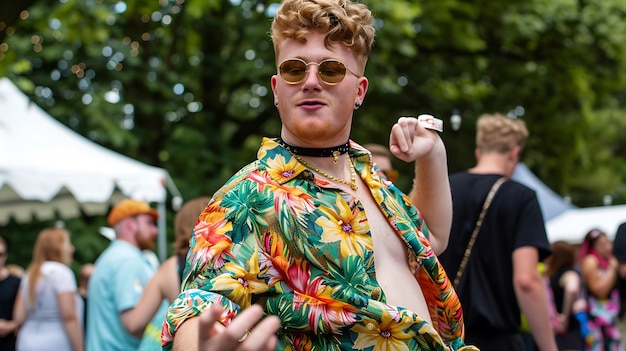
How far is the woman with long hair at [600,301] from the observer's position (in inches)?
358

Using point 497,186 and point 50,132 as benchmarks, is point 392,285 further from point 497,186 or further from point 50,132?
point 50,132

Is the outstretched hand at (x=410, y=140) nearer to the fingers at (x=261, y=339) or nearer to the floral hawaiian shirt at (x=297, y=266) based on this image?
the floral hawaiian shirt at (x=297, y=266)

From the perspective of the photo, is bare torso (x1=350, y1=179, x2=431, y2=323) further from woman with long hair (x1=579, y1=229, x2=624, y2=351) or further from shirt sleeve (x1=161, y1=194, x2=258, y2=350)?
woman with long hair (x1=579, y1=229, x2=624, y2=351)

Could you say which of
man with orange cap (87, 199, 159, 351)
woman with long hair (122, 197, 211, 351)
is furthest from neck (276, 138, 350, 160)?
man with orange cap (87, 199, 159, 351)

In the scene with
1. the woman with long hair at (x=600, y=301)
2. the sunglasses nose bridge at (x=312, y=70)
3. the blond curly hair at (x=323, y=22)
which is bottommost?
the woman with long hair at (x=600, y=301)

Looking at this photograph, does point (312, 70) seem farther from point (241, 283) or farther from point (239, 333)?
point (239, 333)

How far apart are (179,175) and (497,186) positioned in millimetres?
9873

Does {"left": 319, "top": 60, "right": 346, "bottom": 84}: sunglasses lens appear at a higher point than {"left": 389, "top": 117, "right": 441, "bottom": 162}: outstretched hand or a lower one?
higher

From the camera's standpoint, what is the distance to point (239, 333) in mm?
1506

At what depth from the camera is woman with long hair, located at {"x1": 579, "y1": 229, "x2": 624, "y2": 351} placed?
29.8ft

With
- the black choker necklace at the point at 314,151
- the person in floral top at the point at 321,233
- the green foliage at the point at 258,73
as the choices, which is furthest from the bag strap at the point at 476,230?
the green foliage at the point at 258,73

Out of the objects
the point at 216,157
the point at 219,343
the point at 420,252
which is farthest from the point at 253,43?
the point at 219,343

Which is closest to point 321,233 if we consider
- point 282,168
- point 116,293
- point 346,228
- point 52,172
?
point 346,228

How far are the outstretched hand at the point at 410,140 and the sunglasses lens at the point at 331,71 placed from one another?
21 cm
